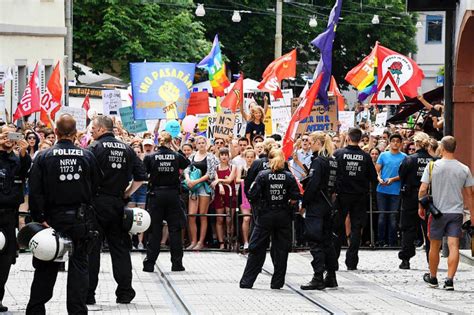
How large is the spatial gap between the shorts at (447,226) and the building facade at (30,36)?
2411cm

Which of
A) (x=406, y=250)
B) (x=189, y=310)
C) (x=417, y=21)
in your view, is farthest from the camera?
(x=417, y=21)

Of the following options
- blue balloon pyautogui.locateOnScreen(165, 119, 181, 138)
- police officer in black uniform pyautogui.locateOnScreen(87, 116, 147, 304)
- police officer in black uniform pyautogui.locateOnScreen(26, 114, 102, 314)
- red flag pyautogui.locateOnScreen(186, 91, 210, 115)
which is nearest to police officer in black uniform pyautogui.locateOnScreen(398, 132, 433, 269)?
blue balloon pyautogui.locateOnScreen(165, 119, 181, 138)

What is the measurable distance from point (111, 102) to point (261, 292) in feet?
48.6

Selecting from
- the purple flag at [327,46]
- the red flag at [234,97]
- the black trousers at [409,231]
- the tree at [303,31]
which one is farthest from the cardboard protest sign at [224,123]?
the tree at [303,31]

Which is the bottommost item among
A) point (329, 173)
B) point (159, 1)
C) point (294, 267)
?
point (294, 267)

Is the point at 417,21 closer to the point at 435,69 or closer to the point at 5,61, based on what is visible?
the point at 435,69

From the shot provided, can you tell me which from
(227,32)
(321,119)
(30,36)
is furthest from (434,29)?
(321,119)

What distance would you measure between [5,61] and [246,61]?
93.0 ft

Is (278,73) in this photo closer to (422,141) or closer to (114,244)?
(422,141)

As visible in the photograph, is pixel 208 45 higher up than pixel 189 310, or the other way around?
pixel 208 45

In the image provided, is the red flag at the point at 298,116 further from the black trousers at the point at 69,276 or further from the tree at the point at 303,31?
the tree at the point at 303,31

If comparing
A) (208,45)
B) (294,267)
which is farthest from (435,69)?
(294,267)

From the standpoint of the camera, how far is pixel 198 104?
2889 cm

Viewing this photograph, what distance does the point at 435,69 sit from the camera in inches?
3519
